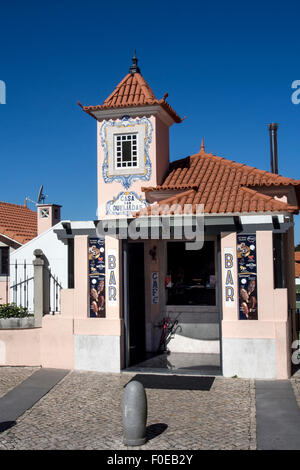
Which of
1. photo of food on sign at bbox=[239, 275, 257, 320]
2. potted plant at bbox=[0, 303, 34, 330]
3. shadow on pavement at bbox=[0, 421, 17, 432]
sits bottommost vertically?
shadow on pavement at bbox=[0, 421, 17, 432]

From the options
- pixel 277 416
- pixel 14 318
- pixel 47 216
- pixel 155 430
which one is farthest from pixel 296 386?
pixel 47 216

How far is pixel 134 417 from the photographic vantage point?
296 inches

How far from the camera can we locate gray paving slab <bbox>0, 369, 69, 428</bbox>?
9195 millimetres

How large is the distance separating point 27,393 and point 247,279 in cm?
513

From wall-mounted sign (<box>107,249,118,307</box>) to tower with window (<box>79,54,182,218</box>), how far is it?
3.01m

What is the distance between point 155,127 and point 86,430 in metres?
9.35

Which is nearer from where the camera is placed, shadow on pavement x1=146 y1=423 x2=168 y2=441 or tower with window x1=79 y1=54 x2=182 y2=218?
shadow on pavement x1=146 y1=423 x2=168 y2=441

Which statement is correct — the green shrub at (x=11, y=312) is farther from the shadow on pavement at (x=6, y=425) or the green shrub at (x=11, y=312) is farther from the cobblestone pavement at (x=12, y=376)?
the shadow on pavement at (x=6, y=425)

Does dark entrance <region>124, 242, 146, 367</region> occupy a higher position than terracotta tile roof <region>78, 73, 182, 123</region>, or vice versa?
terracotta tile roof <region>78, 73, 182, 123</region>

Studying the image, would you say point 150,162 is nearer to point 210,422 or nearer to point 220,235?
point 220,235

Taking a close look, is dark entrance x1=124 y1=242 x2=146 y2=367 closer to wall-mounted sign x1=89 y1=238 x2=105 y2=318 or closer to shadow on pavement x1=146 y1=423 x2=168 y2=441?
wall-mounted sign x1=89 y1=238 x2=105 y2=318

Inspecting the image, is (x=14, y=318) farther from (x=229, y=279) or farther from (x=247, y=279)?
(x=247, y=279)

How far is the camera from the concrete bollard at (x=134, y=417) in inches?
296

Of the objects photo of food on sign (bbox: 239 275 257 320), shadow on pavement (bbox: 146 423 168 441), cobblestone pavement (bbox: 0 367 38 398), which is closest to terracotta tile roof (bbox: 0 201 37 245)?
cobblestone pavement (bbox: 0 367 38 398)
